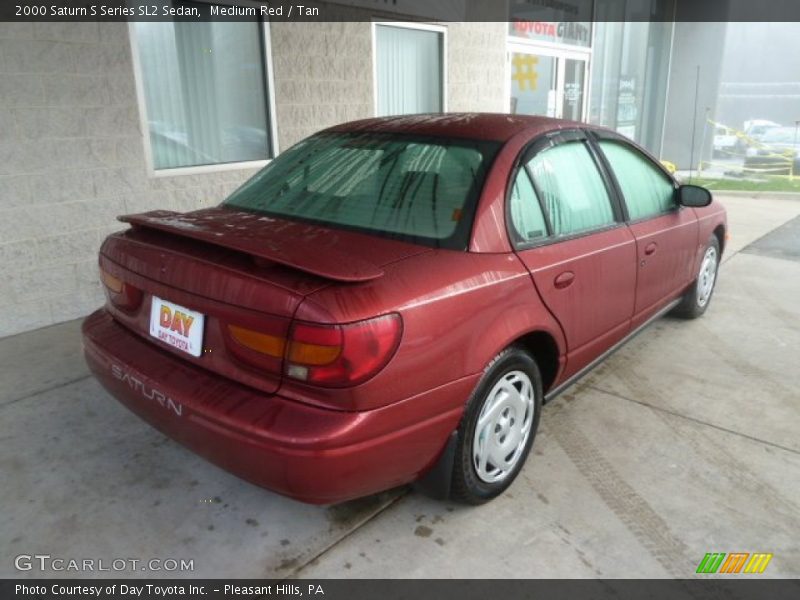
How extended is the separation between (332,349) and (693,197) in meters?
2.94

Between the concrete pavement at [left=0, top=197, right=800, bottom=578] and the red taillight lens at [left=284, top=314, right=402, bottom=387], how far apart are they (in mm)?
778

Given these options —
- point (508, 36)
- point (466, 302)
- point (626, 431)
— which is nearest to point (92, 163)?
point (466, 302)

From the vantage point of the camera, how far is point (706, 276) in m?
4.83

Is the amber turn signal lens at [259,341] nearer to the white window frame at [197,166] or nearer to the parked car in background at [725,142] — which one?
the white window frame at [197,166]

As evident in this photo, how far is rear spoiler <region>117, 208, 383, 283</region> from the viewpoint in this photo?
2031mm

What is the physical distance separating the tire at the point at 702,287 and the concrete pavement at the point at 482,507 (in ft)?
3.09

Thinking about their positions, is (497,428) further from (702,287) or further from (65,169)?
(65,169)

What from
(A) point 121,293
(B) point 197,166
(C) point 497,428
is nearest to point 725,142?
(B) point 197,166

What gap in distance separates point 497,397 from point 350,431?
787 mm

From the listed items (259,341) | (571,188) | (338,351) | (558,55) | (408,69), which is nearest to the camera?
(338,351)

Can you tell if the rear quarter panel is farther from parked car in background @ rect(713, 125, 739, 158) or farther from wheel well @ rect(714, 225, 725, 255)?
parked car in background @ rect(713, 125, 739, 158)

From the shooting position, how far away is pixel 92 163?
4.63 meters

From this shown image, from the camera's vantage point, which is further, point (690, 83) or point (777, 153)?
point (777, 153)

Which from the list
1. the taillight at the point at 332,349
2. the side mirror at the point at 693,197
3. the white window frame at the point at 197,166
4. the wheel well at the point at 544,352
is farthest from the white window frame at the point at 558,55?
the taillight at the point at 332,349
